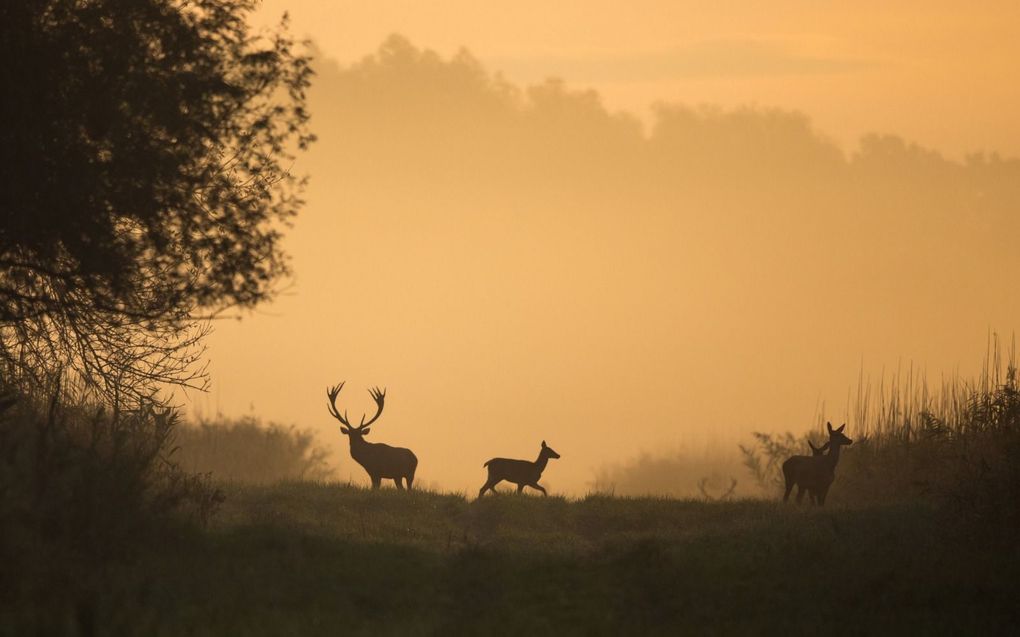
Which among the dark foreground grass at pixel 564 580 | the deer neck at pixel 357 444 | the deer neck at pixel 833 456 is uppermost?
the deer neck at pixel 833 456

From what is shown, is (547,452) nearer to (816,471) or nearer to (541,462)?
(541,462)

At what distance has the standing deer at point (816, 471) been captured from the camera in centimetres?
2495

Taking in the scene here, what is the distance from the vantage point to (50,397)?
72.0 feet

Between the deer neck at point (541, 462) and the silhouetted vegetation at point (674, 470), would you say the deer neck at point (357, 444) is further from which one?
the silhouetted vegetation at point (674, 470)

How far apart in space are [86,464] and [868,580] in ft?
30.9

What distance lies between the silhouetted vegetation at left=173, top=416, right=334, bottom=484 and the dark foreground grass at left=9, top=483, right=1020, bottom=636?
1906 centimetres

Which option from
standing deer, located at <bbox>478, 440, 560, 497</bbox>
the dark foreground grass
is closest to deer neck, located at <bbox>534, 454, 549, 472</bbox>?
standing deer, located at <bbox>478, 440, 560, 497</bbox>

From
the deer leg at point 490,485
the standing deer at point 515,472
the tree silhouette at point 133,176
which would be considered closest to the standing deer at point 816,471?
the standing deer at point 515,472

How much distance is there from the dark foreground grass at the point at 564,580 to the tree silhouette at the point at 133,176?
10.7 feet

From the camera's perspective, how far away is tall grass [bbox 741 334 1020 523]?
19781 millimetres

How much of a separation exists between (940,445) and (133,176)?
1528 cm

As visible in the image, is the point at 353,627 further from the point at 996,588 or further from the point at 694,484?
the point at 694,484

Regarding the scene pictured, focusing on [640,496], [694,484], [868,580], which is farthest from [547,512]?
[694,484]

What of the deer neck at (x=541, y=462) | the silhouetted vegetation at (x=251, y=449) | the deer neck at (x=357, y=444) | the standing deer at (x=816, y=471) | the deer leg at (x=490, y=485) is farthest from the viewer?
the silhouetted vegetation at (x=251, y=449)
